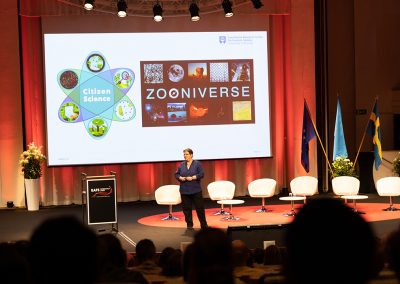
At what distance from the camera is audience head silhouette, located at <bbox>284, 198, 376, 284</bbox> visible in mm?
1576

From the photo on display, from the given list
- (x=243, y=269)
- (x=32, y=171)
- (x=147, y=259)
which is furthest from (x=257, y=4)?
(x=243, y=269)

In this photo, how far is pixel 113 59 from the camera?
526 inches

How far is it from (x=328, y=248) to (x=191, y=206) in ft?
30.8

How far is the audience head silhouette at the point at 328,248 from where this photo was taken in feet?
5.17

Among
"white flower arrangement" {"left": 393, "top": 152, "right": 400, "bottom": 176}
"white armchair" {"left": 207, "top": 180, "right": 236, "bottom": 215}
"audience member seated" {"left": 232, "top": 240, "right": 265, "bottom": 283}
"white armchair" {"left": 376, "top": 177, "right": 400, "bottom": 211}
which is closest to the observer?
"audience member seated" {"left": 232, "top": 240, "right": 265, "bottom": 283}

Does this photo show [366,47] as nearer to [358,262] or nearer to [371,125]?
[371,125]

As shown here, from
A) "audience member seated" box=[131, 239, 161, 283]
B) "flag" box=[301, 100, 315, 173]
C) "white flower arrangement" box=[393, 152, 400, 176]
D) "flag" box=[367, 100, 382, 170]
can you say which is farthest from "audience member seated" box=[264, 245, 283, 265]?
"white flower arrangement" box=[393, 152, 400, 176]

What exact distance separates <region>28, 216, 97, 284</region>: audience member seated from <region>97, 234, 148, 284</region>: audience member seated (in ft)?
2.44

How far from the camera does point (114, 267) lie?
2.86 m

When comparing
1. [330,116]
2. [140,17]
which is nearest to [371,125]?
[330,116]

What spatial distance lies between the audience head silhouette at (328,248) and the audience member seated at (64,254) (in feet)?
1.61

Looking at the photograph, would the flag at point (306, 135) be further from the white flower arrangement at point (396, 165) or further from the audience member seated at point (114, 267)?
the audience member seated at point (114, 267)

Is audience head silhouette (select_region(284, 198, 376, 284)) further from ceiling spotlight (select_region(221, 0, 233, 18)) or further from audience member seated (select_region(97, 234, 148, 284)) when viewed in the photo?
ceiling spotlight (select_region(221, 0, 233, 18))

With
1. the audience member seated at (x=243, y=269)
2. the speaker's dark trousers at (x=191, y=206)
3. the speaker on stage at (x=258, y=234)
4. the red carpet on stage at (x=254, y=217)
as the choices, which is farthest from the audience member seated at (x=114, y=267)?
the speaker's dark trousers at (x=191, y=206)
